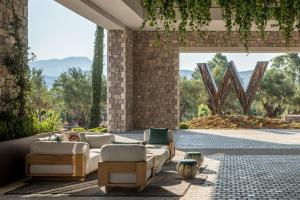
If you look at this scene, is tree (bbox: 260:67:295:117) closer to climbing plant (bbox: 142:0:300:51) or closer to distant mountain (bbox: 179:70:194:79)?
distant mountain (bbox: 179:70:194:79)

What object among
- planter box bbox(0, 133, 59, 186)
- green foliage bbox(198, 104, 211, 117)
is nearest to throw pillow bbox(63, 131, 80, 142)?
planter box bbox(0, 133, 59, 186)

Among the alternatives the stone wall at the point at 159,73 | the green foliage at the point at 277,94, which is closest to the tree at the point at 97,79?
the stone wall at the point at 159,73

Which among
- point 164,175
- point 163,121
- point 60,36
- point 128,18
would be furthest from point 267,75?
point 60,36

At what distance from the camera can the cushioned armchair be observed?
6184 mm

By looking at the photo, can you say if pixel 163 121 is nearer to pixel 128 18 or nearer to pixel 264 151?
pixel 128 18

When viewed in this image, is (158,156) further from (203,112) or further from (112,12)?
(203,112)

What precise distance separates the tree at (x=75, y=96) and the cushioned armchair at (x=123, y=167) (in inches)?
828

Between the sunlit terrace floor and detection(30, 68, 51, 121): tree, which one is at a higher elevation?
detection(30, 68, 51, 121): tree

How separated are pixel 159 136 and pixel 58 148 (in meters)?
2.62

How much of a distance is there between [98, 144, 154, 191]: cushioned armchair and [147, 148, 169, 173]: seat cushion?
0.95 metres

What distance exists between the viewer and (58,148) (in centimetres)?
704

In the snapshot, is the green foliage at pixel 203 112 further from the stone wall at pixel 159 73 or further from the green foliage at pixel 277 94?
the stone wall at pixel 159 73

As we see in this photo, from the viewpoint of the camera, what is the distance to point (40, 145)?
7.09 m

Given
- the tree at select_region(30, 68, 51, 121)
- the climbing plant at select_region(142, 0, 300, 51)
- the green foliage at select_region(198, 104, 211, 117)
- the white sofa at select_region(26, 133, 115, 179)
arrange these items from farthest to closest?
the green foliage at select_region(198, 104, 211, 117) → the tree at select_region(30, 68, 51, 121) → the white sofa at select_region(26, 133, 115, 179) → the climbing plant at select_region(142, 0, 300, 51)
